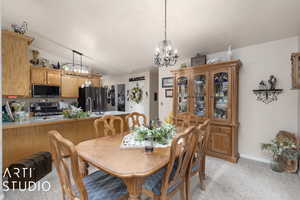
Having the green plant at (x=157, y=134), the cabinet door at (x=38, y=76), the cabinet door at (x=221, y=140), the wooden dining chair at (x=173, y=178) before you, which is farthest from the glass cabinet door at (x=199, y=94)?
the cabinet door at (x=38, y=76)

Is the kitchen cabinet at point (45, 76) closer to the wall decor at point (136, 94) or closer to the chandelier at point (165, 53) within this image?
the wall decor at point (136, 94)

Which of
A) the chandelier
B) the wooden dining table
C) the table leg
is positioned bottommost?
the table leg

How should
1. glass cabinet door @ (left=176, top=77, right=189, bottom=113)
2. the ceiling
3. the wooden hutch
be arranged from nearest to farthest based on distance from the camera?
the ceiling, the wooden hutch, glass cabinet door @ (left=176, top=77, right=189, bottom=113)

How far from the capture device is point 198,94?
3.20 metres

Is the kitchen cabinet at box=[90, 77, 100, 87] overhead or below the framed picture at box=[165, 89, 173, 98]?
overhead

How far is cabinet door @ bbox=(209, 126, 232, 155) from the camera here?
2.72m

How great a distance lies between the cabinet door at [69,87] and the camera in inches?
167

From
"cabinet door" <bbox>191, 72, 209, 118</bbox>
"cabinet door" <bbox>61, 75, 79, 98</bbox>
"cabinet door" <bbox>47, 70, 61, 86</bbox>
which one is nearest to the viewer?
"cabinet door" <bbox>191, 72, 209, 118</bbox>

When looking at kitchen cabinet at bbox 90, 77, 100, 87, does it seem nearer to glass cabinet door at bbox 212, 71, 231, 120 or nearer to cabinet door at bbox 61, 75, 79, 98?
cabinet door at bbox 61, 75, 79, 98

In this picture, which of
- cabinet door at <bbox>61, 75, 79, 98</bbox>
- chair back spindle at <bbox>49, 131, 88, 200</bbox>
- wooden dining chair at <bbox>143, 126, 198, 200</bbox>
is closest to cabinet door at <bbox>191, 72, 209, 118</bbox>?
wooden dining chair at <bbox>143, 126, 198, 200</bbox>

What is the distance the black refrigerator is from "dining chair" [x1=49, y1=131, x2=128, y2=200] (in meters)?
3.30

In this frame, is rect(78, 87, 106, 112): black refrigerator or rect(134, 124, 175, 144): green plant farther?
rect(78, 87, 106, 112): black refrigerator

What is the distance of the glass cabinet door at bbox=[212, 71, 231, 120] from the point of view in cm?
277

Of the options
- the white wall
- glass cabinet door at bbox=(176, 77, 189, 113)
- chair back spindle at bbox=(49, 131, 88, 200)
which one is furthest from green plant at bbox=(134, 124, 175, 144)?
the white wall
